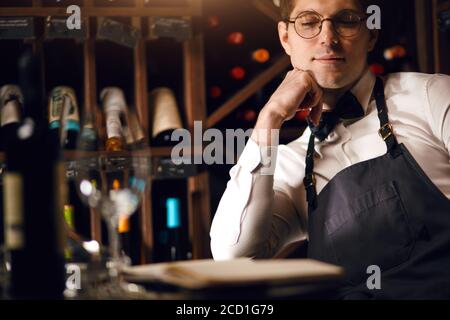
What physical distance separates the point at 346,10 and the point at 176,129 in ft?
2.97

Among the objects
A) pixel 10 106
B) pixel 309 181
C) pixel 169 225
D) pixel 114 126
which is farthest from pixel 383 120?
pixel 10 106

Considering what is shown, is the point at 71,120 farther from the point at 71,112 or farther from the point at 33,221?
the point at 33,221

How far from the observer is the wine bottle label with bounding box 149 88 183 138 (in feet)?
8.44

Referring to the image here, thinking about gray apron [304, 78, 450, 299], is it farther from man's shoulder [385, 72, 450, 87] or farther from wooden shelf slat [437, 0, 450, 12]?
wooden shelf slat [437, 0, 450, 12]

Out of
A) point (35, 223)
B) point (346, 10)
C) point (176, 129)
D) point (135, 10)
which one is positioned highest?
point (135, 10)

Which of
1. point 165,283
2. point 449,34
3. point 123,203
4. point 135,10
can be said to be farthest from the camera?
point 449,34

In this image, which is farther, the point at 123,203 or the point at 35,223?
the point at 123,203

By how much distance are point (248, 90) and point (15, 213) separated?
190cm

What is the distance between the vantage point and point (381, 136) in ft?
5.98

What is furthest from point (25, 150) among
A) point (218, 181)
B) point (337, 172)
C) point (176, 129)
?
point (218, 181)

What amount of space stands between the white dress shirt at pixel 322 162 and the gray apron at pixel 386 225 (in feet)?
0.16

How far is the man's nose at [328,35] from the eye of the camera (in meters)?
1.88

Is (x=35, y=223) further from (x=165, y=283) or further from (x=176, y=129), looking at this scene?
(x=176, y=129)
